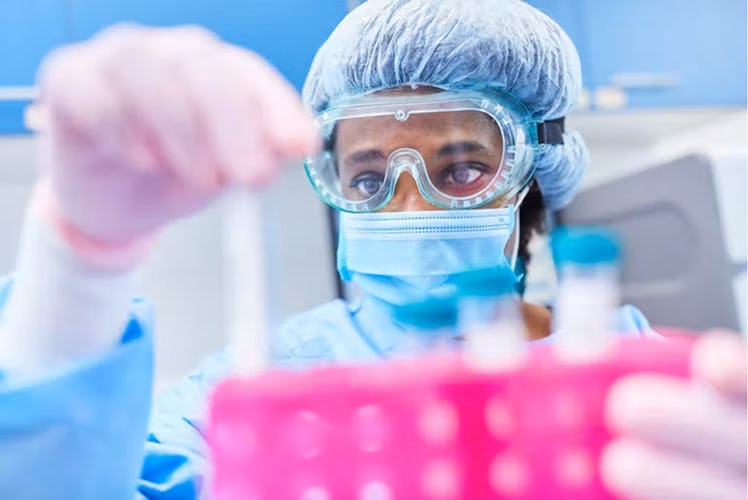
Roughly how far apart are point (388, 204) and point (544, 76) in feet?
0.79

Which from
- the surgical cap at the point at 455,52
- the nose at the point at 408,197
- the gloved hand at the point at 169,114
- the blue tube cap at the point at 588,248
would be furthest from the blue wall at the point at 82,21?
the blue tube cap at the point at 588,248

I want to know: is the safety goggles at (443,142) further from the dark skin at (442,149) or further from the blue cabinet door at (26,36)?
the blue cabinet door at (26,36)

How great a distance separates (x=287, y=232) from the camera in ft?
4.87

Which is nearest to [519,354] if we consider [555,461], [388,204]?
[555,461]

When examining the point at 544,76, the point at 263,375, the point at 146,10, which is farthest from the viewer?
the point at 146,10

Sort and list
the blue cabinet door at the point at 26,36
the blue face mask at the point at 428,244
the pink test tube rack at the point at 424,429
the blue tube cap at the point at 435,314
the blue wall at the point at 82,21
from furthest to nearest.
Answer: the blue cabinet door at the point at 26,36 → the blue wall at the point at 82,21 → the blue face mask at the point at 428,244 → the blue tube cap at the point at 435,314 → the pink test tube rack at the point at 424,429

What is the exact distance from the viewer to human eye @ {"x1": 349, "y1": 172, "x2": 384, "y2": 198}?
86cm

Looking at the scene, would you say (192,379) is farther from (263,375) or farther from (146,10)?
(146,10)

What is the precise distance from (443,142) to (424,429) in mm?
566

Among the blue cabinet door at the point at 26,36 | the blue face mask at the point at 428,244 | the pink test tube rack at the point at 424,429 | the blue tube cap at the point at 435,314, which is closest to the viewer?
the pink test tube rack at the point at 424,429

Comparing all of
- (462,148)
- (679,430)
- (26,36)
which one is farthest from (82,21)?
(679,430)

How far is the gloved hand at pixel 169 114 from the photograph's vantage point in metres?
0.36

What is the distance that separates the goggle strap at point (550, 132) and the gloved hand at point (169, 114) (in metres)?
0.53

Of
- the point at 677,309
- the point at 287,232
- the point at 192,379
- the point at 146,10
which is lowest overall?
the point at 677,309
